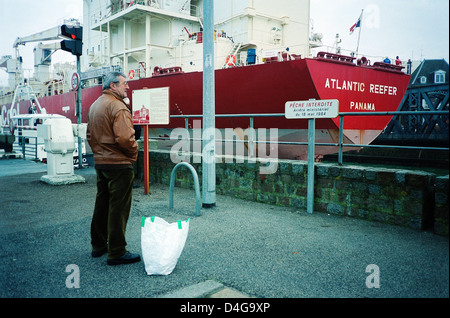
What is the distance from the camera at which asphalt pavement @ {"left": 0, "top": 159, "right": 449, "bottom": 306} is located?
2.77 meters

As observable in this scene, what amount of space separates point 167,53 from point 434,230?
43.2ft

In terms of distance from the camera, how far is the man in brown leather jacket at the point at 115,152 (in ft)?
10.6

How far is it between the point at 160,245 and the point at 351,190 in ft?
10.2

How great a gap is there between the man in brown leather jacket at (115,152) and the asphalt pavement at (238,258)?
10.9 inches

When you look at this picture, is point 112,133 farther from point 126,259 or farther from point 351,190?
point 351,190

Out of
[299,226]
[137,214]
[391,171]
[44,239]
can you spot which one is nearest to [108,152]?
[44,239]

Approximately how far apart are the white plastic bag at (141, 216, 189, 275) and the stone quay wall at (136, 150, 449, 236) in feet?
8.47

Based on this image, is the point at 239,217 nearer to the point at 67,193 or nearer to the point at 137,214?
the point at 137,214

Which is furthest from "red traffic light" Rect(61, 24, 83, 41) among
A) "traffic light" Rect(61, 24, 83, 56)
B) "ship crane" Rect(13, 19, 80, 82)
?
"ship crane" Rect(13, 19, 80, 82)

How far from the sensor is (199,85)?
1193 centimetres

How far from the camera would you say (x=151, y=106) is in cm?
682

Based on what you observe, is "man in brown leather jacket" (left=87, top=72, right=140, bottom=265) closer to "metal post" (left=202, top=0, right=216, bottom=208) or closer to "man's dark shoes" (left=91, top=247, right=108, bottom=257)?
"man's dark shoes" (left=91, top=247, right=108, bottom=257)

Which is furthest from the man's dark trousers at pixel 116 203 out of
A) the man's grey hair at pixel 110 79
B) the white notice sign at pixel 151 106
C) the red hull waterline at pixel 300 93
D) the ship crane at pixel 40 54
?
the ship crane at pixel 40 54

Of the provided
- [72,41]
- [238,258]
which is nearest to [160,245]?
[238,258]
